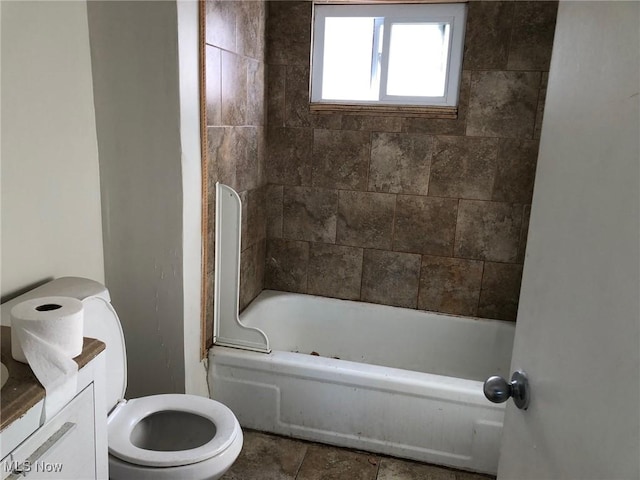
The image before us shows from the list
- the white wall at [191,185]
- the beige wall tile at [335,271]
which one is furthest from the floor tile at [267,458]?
the beige wall tile at [335,271]

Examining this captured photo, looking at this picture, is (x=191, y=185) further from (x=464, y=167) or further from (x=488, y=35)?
(x=488, y=35)

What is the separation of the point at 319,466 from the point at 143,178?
55.0 inches

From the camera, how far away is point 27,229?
165 cm

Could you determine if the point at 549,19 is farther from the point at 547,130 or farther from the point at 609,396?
the point at 609,396

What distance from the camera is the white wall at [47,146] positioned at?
61.4 inches

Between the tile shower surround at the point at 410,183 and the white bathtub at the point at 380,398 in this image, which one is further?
the tile shower surround at the point at 410,183

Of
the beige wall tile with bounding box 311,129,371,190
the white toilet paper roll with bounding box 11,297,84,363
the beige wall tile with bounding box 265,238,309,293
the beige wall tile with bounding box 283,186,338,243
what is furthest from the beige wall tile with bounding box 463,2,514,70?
the white toilet paper roll with bounding box 11,297,84,363

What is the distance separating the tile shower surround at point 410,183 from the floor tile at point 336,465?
93cm

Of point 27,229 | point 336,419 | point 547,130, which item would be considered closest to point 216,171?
point 27,229

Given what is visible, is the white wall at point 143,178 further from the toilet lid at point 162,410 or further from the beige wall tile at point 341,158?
the beige wall tile at point 341,158

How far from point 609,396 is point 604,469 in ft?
0.32

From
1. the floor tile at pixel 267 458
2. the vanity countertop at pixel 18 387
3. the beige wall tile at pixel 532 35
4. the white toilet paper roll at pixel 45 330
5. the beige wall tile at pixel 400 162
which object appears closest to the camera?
the vanity countertop at pixel 18 387

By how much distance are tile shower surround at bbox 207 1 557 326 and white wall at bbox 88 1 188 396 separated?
1.99ft

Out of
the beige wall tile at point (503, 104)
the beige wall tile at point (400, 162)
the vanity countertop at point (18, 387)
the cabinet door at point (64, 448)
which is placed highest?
the beige wall tile at point (503, 104)
